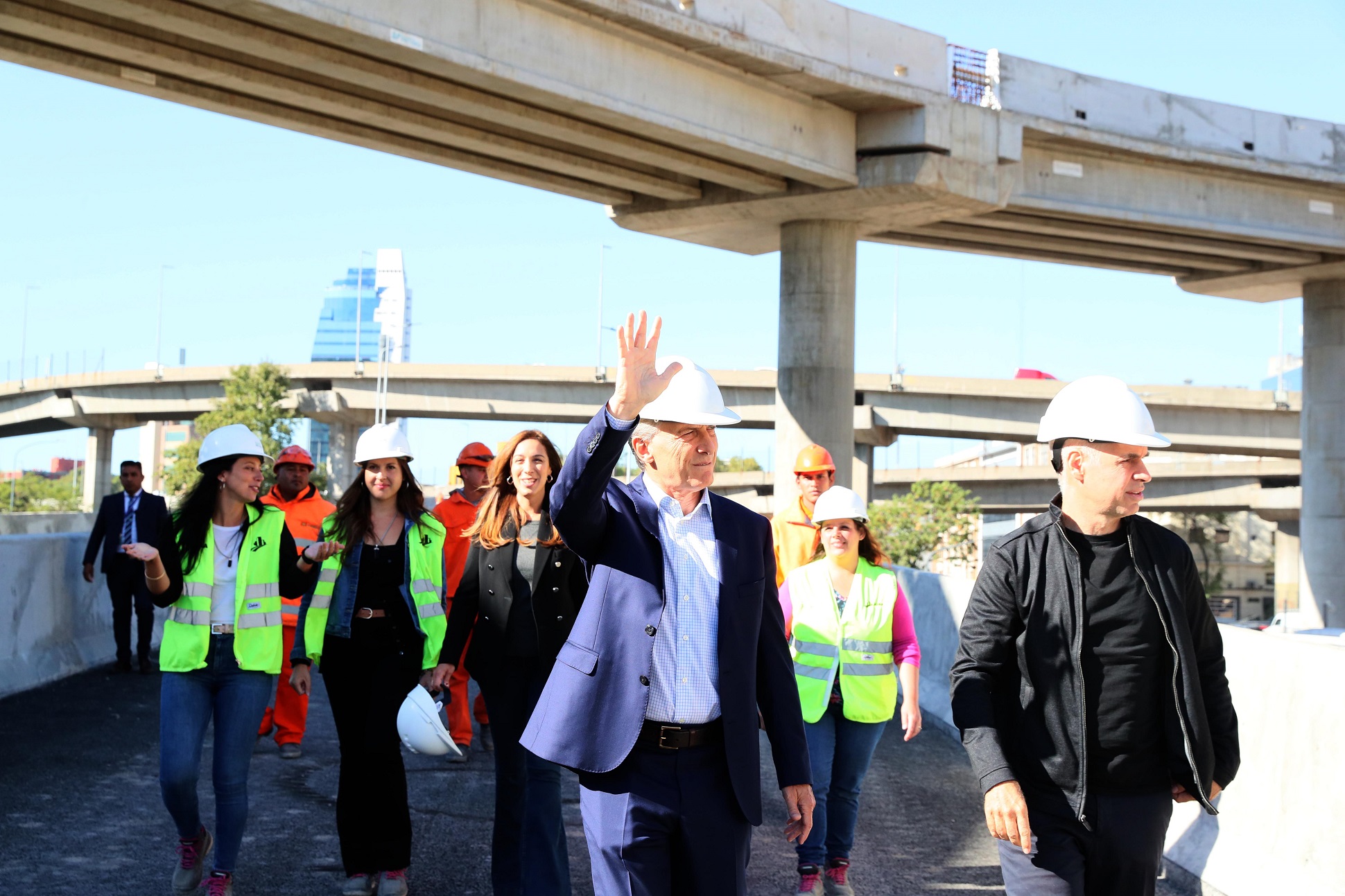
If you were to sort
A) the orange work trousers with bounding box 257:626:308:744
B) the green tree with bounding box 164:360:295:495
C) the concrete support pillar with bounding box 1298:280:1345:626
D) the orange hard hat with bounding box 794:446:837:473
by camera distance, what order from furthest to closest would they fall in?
the green tree with bounding box 164:360:295:495, the concrete support pillar with bounding box 1298:280:1345:626, the orange work trousers with bounding box 257:626:308:744, the orange hard hat with bounding box 794:446:837:473

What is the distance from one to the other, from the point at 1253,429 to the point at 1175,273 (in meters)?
24.7

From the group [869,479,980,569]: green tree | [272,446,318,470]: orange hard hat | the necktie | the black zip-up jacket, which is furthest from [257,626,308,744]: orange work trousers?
[869,479,980,569]: green tree

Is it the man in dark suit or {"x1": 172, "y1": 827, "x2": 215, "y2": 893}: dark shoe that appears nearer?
{"x1": 172, "y1": 827, "x2": 215, "y2": 893}: dark shoe

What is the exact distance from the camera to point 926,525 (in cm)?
6247

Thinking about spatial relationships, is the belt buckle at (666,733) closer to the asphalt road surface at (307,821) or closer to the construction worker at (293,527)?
the asphalt road surface at (307,821)

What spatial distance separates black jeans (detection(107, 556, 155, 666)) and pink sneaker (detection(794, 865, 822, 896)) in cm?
891

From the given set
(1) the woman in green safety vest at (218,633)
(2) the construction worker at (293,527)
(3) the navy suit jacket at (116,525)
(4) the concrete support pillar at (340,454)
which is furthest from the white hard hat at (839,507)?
(4) the concrete support pillar at (340,454)

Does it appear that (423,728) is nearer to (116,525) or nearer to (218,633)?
(218,633)

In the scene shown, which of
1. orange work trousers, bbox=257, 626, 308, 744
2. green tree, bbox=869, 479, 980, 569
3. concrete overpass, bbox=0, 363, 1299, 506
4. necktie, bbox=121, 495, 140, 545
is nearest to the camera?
orange work trousers, bbox=257, 626, 308, 744

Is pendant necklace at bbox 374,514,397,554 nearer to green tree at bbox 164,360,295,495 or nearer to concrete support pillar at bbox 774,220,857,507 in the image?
concrete support pillar at bbox 774,220,857,507

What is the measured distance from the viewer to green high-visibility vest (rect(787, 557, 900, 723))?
271 inches

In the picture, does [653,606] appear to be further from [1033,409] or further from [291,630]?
[1033,409]

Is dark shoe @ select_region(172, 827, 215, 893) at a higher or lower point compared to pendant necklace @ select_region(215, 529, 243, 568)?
lower

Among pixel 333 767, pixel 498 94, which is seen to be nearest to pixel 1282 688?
pixel 333 767
